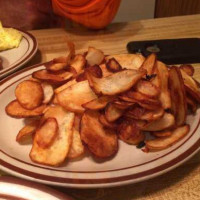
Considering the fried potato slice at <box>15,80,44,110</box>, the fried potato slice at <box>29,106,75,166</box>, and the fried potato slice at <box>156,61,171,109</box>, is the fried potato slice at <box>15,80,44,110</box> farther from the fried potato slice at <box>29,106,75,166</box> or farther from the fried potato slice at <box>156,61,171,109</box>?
the fried potato slice at <box>156,61,171,109</box>

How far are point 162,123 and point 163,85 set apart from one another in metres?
0.09

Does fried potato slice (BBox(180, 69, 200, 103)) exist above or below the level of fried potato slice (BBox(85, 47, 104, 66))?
above

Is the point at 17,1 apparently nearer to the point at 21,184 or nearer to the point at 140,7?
the point at 21,184

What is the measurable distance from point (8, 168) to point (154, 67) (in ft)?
1.12

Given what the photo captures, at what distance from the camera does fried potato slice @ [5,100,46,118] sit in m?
0.64

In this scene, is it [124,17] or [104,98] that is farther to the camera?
[124,17]

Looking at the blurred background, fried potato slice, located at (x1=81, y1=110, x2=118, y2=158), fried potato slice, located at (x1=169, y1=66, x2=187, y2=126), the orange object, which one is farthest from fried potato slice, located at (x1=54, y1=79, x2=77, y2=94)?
the blurred background

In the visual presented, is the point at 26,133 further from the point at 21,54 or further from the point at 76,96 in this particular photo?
the point at 21,54

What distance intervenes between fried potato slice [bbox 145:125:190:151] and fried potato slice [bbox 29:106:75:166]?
148 millimetres

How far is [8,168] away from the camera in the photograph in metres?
0.53

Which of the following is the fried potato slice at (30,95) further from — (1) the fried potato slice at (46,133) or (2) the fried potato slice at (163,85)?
(2) the fried potato slice at (163,85)

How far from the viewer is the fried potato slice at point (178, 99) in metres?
0.61

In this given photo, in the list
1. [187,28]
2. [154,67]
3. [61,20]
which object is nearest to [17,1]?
[61,20]

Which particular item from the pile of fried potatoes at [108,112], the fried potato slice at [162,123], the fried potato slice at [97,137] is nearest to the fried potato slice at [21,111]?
the pile of fried potatoes at [108,112]
